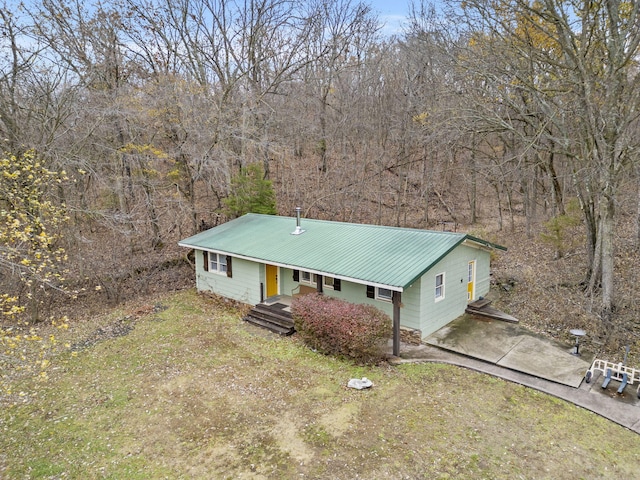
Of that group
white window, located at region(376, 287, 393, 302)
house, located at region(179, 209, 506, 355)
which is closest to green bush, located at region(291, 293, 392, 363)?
house, located at region(179, 209, 506, 355)

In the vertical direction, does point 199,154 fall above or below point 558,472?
above

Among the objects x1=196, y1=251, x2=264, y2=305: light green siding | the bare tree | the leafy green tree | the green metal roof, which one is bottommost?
x1=196, y1=251, x2=264, y2=305: light green siding

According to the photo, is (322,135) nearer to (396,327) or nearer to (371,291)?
(371,291)

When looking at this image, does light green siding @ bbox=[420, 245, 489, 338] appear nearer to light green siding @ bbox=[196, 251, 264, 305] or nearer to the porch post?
the porch post

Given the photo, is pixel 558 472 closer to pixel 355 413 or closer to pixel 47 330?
pixel 355 413

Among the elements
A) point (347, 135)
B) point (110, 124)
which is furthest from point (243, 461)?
point (347, 135)

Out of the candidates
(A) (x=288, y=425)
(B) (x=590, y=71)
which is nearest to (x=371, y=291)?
(A) (x=288, y=425)

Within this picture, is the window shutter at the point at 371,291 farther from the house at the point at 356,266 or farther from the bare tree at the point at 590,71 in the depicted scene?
the bare tree at the point at 590,71
